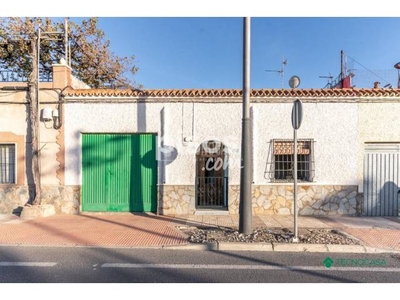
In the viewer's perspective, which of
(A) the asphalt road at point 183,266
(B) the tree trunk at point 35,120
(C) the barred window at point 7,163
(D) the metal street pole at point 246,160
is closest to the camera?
(A) the asphalt road at point 183,266

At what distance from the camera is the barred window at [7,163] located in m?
7.62

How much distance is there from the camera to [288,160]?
7.52m

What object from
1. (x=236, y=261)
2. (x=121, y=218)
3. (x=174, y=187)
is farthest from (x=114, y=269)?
(x=174, y=187)

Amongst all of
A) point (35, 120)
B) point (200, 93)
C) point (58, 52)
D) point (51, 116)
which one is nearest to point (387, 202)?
point (200, 93)

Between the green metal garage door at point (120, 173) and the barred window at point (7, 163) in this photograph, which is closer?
the green metal garage door at point (120, 173)

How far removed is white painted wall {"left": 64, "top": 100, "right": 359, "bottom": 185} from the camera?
732 centimetres

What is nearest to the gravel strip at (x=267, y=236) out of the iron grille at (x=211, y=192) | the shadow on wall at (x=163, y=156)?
the shadow on wall at (x=163, y=156)

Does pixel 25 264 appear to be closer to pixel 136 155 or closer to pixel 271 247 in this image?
pixel 136 155

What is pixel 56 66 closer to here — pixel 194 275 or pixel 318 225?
pixel 194 275

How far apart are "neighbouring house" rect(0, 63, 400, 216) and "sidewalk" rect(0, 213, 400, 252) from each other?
1.75 feet

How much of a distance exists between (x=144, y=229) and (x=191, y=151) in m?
2.73

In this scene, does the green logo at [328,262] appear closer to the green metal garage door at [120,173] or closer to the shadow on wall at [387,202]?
the shadow on wall at [387,202]

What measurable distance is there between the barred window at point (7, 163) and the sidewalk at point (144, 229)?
1322 millimetres

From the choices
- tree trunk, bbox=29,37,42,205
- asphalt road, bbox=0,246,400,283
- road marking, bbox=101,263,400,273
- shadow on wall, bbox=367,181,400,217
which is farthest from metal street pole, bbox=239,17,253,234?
tree trunk, bbox=29,37,42,205
